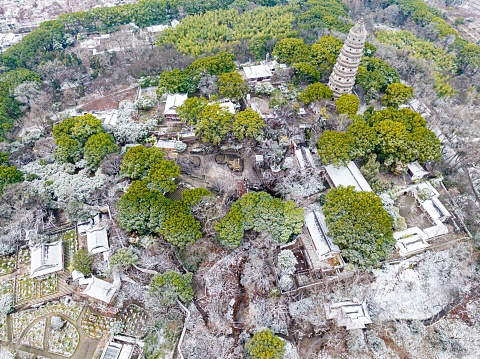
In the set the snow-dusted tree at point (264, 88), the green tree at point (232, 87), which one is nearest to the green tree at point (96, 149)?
the green tree at point (232, 87)

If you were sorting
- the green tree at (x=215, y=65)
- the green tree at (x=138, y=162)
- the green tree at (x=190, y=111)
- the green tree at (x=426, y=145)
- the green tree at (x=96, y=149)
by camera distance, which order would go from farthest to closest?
the green tree at (x=215, y=65), the green tree at (x=190, y=111), the green tree at (x=96, y=149), the green tree at (x=426, y=145), the green tree at (x=138, y=162)

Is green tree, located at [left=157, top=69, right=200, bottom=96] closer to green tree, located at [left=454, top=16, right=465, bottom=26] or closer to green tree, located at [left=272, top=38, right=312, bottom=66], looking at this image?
green tree, located at [left=272, top=38, right=312, bottom=66]

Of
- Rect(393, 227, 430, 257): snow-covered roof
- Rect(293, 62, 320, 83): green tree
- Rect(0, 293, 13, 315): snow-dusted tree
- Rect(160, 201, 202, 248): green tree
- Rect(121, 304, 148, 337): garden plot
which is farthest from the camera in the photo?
Rect(293, 62, 320, 83): green tree

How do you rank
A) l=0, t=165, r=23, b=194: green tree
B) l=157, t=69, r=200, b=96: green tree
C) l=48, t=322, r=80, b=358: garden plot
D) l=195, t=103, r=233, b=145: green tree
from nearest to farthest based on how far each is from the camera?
l=48, t=322, r=80, b=358: garden plot → l=0, t=165, r=23, b=194: green tree → l=195, t=103, r=233, b=145: green tree → l=157, t=69, r=200, b=96: green tree

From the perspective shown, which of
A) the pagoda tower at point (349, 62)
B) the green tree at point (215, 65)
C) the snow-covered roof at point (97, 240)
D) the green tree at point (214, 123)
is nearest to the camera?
the snow-covered roof at point (97, 240)

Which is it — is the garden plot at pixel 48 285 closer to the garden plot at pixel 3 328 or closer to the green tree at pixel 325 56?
the garden plot at pixel 3 328

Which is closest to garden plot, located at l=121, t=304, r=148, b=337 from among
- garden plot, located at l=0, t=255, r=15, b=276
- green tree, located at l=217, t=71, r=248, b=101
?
garden plot, located at l=0, t=255, r=15, b=276

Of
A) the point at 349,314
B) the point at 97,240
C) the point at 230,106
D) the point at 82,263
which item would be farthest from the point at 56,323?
the point at 230,106
